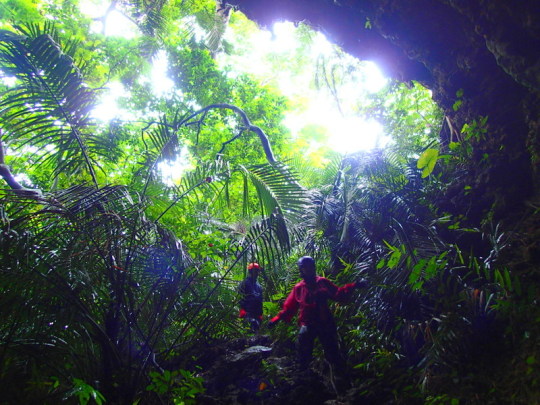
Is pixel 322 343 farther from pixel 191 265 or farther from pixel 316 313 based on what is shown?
pixel 191 265

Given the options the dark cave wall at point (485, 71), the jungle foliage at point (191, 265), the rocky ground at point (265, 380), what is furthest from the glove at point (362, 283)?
the dark cave wall at point (485, 71)

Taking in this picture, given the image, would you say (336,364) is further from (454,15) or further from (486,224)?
(454,15)

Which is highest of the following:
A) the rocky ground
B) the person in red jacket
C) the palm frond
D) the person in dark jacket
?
the palm frond

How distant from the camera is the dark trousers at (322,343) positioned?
13.4 feet

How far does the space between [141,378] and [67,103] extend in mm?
2686

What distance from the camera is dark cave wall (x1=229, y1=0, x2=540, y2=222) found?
116 inches

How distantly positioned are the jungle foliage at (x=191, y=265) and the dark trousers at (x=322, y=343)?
267mm

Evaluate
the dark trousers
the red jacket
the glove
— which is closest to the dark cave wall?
the glove

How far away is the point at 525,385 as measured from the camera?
243 centimetres

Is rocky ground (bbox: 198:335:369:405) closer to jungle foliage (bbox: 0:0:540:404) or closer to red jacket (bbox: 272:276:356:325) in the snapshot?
jungle foliage (bbox: 0:0:540:404)

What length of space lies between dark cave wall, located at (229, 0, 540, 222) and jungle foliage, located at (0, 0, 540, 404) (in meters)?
0.24

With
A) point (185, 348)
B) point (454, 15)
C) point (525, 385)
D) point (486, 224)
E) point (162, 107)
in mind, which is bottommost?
point (525, 385)

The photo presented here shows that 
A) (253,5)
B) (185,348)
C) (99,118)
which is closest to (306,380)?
(185,348)

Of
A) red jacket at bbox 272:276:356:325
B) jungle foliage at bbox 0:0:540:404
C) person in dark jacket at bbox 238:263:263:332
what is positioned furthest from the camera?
person in dark jacket at bbox 238:263:263:332
